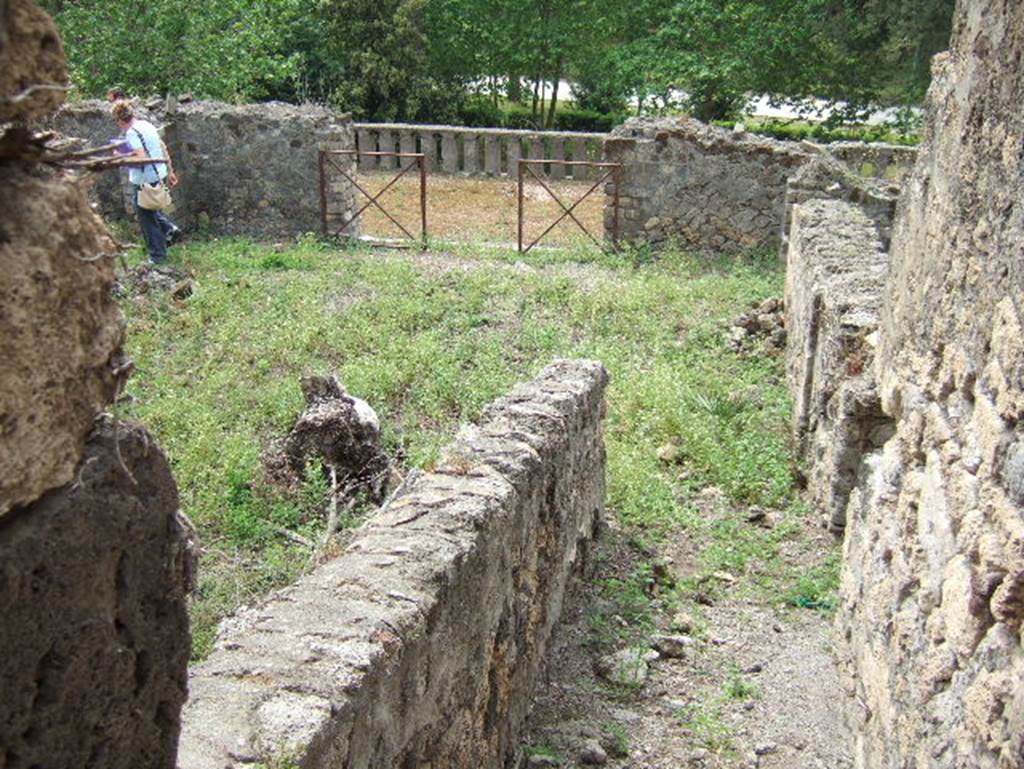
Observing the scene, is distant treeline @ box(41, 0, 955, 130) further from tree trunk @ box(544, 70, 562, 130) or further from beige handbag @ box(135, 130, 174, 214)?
beige handbag @ box(135, 130, 174, 214)

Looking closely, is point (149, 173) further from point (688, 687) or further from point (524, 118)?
point (524, 118)

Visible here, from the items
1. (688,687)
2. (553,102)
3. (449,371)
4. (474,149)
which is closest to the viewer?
(688,687)

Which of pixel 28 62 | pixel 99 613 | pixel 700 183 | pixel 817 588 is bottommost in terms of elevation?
pixel 817 588

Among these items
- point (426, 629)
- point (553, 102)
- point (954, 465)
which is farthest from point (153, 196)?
point (553, 102)

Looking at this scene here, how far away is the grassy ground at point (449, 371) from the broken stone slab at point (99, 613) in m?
2.89

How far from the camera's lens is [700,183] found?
1266 cm

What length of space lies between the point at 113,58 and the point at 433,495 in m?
13.3

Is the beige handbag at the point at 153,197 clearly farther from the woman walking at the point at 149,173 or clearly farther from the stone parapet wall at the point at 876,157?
the stone parapet wall at the point at 876,157

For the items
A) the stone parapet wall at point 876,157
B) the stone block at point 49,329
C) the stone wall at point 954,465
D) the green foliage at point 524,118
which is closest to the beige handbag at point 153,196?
the stone wall at point 954,465

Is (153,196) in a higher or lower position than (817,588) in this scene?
higher

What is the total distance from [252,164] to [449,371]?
18.9 feet

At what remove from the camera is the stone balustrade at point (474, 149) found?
1698 cm

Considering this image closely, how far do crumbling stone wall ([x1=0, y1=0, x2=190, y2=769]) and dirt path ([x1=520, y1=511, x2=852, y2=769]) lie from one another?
2785mm

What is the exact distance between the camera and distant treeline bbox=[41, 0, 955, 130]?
51.2 feet
